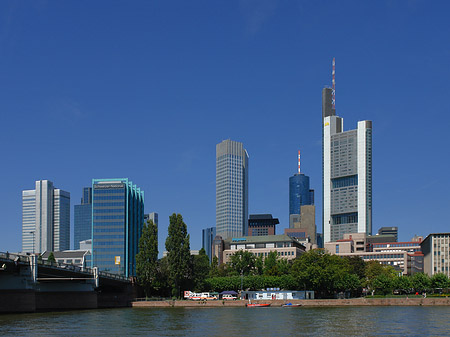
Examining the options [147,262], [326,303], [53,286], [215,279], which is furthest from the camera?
[215,279]

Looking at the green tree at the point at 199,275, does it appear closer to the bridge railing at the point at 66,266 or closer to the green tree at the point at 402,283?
the bridge railing at the point at 66,266

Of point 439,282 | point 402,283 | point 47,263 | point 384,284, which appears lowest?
point 384,284

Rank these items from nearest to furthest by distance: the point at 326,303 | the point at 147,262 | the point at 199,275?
the point at 326,303, the point at 147,262, the point at 199,275

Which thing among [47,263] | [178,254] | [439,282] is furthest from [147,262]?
[439,282]

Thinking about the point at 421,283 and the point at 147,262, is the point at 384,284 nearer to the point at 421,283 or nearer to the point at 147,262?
the point at 421,283

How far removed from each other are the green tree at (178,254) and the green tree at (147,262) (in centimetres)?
412

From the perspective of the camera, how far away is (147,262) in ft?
536

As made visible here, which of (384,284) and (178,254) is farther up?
(178,254)

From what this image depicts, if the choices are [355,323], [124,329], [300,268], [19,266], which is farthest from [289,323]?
[300,268]

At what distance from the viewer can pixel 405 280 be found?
18200 centimetres

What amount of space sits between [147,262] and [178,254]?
889cm

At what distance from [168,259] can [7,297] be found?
175ft

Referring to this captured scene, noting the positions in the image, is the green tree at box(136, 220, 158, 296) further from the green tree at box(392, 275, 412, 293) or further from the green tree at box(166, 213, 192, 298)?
the green tree at box(392, 275, 412, 293)

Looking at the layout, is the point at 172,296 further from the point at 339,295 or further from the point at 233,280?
the point at 339,295
